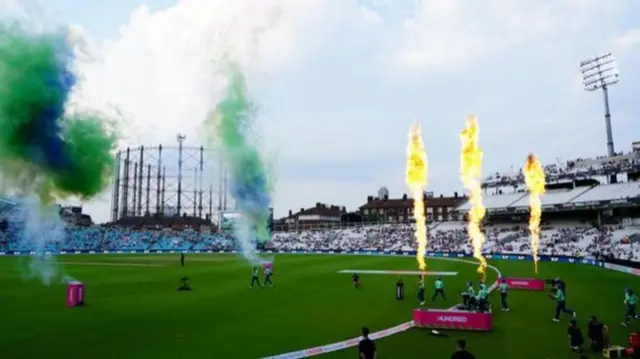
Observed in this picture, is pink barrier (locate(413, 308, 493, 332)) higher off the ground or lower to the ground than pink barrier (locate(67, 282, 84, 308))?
lower

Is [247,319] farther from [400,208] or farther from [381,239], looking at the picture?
[400,208]

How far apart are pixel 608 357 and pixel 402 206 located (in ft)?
443

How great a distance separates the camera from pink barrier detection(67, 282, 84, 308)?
79.9ft

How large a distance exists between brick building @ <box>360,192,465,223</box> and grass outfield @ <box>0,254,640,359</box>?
4214 inches

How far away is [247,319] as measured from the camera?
2122 centimetres

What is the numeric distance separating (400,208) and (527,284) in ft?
385

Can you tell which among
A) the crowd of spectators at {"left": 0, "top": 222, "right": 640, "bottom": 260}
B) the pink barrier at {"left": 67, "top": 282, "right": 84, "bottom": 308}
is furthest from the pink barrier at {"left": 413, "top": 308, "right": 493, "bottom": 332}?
the crowd of spectators at {"left": 0, "top": 222, "right": 640, "bottom": 260}

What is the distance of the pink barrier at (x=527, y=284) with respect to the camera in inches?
1227

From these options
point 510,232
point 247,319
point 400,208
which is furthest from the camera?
point 400,208

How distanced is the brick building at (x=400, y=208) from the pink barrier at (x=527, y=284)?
109 m

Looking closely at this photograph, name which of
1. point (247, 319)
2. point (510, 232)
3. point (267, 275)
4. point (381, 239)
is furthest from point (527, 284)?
point (381, 239)

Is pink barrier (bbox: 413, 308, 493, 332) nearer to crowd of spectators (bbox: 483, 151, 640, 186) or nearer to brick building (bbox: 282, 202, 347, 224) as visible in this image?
crowd of spectators (bbox: 483, 151, 640, 186)

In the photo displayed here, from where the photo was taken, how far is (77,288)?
81.0 ft

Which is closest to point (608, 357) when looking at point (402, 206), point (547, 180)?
point (547, 180)
